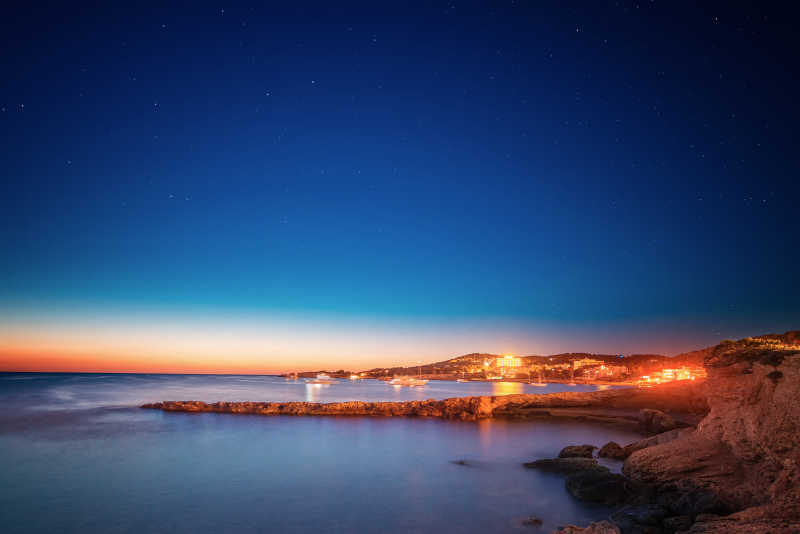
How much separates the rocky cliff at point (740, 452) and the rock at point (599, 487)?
1.53 feet

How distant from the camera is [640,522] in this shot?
853 centimetres

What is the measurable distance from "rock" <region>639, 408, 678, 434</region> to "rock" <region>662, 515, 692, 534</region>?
15.3m

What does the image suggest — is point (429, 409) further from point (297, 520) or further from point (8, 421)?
point (8, 421)

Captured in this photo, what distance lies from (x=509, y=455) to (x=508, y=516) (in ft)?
23.9

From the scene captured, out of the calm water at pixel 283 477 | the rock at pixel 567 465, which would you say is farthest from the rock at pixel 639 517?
the rock at pixel 567 465

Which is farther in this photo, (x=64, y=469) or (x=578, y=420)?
(x=578, y=420)

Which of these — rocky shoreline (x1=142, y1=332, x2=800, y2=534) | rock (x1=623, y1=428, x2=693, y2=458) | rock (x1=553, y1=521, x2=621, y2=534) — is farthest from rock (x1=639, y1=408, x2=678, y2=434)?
rock (x1=553, y1=521, x2=621, y2=534)

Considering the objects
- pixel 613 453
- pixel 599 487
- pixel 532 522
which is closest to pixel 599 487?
pixel 599 487

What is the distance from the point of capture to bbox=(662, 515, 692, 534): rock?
812 cm

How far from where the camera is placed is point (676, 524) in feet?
27.0

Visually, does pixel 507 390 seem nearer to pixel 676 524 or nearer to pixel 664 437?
pixel 664 437

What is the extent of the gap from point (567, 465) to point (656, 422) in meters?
11.2

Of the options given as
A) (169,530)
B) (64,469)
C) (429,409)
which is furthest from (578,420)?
(64,469)

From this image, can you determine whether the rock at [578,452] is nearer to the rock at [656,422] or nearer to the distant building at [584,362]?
the rock at [656,422]
